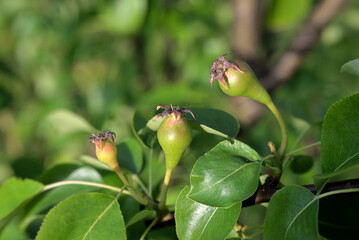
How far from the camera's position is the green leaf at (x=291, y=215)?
379 mm

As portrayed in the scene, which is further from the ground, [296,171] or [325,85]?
[296,171]

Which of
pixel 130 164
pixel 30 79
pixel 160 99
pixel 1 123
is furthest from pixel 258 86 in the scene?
pixel 1 123

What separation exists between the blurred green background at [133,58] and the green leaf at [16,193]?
63cm

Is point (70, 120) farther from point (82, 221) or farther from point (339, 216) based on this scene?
point (339, 216)

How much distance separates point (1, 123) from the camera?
2.23 metres

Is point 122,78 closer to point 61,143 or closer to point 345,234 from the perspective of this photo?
point 61,143

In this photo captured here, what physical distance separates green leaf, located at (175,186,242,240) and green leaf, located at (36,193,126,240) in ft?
0.22

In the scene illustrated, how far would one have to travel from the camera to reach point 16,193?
56cm

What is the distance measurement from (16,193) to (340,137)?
1.44 ft

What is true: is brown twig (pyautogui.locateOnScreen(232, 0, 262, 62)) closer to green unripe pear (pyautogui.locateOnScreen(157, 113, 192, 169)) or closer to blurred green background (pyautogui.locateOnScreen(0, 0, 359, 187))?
blurred green background (pyautogui.locateOnScreen(0, 0, 359, 187))

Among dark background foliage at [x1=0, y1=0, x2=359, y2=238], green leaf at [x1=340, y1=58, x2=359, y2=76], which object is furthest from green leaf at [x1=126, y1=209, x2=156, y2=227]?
dark background foliage at [x1=0, y1=0, x2=359, y2=238]

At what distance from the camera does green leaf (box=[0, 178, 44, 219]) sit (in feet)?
1.78

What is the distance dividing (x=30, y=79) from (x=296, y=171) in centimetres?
189

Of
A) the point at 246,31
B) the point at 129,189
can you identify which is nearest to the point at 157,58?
the point at 246,31
